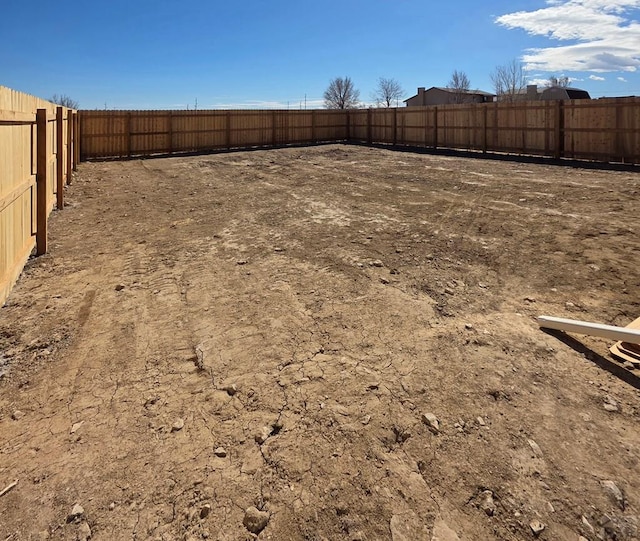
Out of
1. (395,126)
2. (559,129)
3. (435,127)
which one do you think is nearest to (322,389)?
(559,129)

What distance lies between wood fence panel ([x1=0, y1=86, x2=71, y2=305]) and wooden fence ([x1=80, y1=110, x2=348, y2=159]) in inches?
520

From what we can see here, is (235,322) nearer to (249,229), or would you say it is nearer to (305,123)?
(249,229)

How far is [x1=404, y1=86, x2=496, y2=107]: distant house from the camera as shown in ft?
166

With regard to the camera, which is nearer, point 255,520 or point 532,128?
point 255,520

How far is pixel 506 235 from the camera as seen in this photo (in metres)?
6.29

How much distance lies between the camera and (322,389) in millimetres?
2891

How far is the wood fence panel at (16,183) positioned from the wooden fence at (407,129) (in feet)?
44.5

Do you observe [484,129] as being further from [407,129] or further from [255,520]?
[255,520]

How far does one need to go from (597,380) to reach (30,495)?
3356mm

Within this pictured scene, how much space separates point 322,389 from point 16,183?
152 inches

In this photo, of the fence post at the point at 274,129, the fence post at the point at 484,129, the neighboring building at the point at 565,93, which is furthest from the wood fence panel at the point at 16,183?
the neighboring building at the point at 565,93

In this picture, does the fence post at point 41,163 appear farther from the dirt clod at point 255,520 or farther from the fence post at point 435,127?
the fence post at point 435,127

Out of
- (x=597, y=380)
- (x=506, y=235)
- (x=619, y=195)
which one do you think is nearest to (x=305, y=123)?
(x=619, y=195)

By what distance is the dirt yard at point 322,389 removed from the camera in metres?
2.01
